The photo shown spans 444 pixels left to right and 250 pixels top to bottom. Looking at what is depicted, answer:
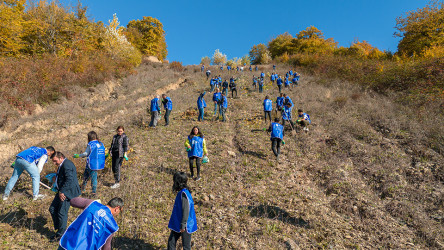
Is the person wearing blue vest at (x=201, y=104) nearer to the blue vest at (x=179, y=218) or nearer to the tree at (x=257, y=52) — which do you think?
the blue vest at (x=179, y=218)

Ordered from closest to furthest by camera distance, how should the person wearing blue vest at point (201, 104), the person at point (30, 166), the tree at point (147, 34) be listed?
the person at point (30, 166), the person wearing blue vest at point (201, 104), the tree at point (147, 34)

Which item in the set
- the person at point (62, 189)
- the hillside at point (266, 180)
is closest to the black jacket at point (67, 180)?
the person at point (62, 189)

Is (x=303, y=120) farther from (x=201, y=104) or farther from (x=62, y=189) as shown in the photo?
(x=62, y=189)

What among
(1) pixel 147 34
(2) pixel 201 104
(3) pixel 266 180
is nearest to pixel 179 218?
(3) pixel 266 180

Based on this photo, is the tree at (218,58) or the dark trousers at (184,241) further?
the tree at (218,58)

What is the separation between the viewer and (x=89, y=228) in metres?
2.82

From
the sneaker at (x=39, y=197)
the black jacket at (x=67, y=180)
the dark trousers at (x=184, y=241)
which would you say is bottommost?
the dark trousers at (x=184, y=241)

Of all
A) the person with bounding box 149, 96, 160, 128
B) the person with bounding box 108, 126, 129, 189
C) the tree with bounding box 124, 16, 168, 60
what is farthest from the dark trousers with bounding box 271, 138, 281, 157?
the tree with bounding box 124, 16, 168, 60

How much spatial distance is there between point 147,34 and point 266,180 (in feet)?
161

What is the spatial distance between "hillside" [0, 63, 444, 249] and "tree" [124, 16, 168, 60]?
34.4m

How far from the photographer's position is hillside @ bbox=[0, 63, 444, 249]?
201 inches

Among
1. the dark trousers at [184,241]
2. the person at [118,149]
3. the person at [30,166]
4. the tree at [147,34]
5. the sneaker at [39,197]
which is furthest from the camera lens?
the tree at [147,34]

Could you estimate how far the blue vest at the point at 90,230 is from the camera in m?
2.78

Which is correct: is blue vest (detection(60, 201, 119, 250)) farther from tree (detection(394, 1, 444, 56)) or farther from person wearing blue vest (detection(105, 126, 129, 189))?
tree (detection(394, 1, 444, 56))
